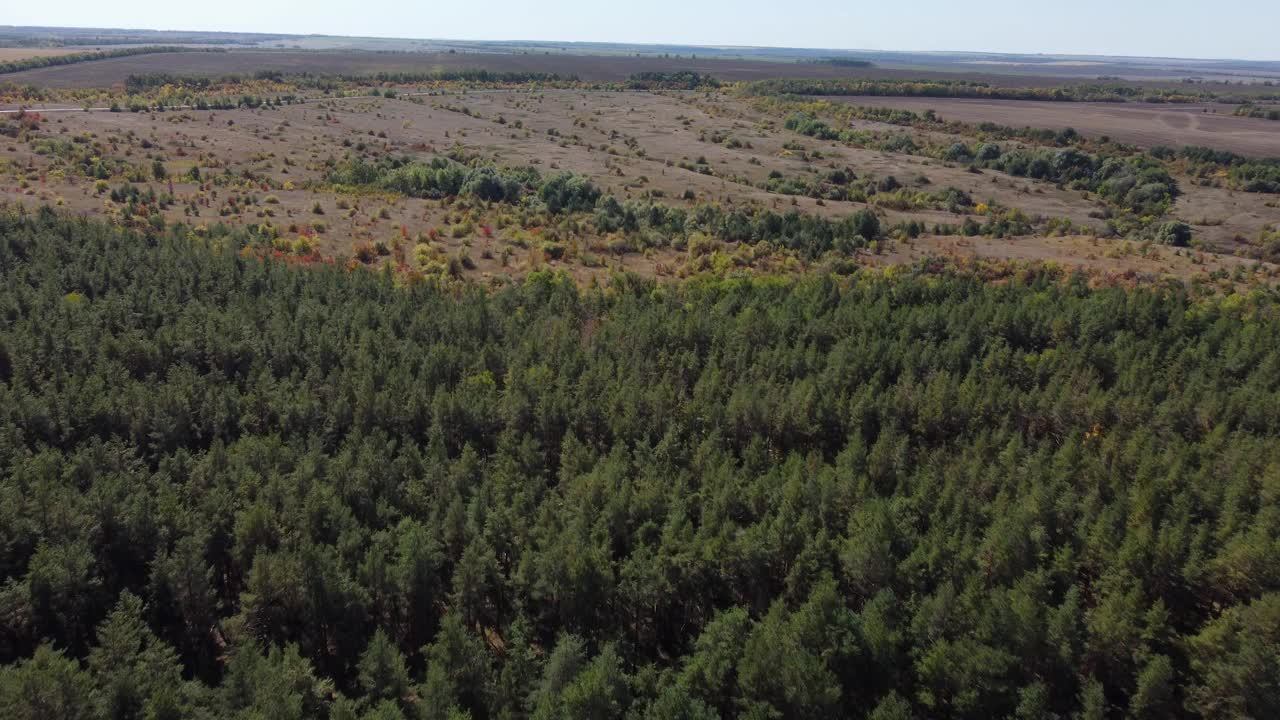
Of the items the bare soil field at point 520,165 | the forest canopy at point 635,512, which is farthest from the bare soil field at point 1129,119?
the forest canopy at point 635,512

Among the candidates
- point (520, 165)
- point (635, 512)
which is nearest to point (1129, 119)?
point (520, 165)

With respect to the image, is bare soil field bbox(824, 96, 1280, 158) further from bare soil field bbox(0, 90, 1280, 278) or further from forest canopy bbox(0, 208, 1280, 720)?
forest canopy bbox(0, 208, 1280, 720)

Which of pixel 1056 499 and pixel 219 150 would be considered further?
pixel 219 150


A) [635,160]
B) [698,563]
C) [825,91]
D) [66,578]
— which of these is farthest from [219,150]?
[825,91]

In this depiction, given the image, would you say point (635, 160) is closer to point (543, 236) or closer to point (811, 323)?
point (543, 236)

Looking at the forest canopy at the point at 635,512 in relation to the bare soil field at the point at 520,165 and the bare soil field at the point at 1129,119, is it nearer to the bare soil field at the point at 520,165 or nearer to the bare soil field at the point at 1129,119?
the bare soil field at the point at 520,165
